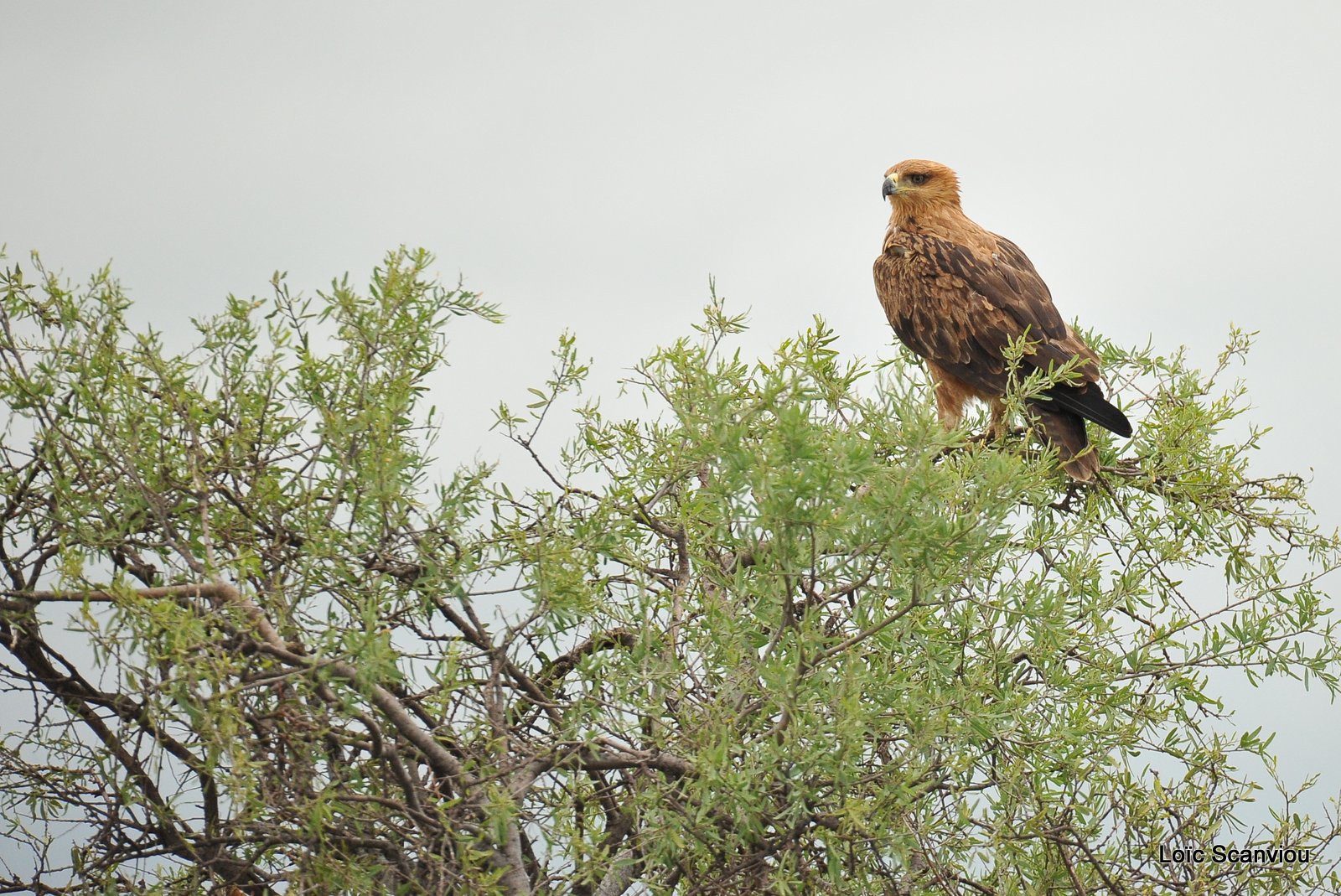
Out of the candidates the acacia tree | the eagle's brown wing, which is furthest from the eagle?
the acacia tree

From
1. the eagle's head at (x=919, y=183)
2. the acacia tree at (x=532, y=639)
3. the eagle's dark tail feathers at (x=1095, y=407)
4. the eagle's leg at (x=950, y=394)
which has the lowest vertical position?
the acacia tree at (x=532, y=639)

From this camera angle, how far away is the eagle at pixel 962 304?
470cm

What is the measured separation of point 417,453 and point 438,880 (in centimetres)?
86

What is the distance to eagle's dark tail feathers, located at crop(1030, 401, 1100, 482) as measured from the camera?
409 cm

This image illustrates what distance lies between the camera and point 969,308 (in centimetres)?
504

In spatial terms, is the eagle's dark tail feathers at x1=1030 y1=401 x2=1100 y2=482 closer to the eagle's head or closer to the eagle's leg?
the eagle's leg

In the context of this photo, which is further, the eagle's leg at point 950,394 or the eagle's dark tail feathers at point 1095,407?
the eagle's leg at point 950,394

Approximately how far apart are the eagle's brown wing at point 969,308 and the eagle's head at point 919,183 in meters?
0.36

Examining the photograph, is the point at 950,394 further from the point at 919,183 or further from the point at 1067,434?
the point at 919,183

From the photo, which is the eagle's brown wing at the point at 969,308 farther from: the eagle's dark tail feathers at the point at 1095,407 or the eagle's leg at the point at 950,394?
the eagle's dark tail feathers at the point at 1095,407

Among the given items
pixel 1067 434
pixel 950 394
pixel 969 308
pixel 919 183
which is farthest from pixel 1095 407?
pixel 919 183

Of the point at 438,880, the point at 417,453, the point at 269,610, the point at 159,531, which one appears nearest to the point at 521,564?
the point at 417,453

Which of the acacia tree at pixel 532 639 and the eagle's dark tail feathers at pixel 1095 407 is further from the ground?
the eagle's dark tail feathers at pixel 1095 407

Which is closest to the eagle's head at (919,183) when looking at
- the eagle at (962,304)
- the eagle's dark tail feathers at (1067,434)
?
the eagle at (962,304)
